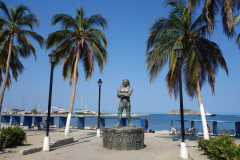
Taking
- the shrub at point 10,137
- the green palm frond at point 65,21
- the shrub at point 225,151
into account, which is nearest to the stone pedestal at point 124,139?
the shrub at point 225,151

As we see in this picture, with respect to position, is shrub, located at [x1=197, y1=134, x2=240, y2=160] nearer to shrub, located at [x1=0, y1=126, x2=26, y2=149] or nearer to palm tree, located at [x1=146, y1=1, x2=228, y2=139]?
palm tree, located at [x1=146, y1=1, x2=228, y2=139]

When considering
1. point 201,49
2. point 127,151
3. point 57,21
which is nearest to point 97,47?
point 57,21

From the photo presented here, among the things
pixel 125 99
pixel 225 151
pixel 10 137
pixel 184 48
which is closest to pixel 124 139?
pixel 125 99

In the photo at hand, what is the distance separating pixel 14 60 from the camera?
1941 centimetres

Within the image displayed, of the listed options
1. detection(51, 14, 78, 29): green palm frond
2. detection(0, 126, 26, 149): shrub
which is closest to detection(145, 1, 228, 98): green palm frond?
detection(51, 14, 78, 29): green palm frond

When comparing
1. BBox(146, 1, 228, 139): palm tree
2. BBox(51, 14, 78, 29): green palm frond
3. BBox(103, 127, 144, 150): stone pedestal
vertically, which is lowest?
BBox(103, 127, 144, 150): stone pedestal

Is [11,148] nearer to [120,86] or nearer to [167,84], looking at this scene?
[120,86]

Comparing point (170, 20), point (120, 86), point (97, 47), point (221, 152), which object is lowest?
point (221, 152)

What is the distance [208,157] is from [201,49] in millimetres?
7663

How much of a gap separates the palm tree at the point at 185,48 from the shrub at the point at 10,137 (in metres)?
8.39

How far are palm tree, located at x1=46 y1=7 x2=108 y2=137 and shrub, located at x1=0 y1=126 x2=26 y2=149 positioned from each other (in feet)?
16.7

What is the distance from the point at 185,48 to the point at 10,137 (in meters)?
11.3

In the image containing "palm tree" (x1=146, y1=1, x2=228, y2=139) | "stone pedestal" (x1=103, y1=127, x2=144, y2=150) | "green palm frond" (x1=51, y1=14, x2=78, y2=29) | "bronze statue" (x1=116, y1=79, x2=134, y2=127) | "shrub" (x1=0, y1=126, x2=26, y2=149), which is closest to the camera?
"shrub" (x1=0, y1=126, x2=26, y2=149)

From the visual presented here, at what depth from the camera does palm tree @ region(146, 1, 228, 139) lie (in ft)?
42.2
